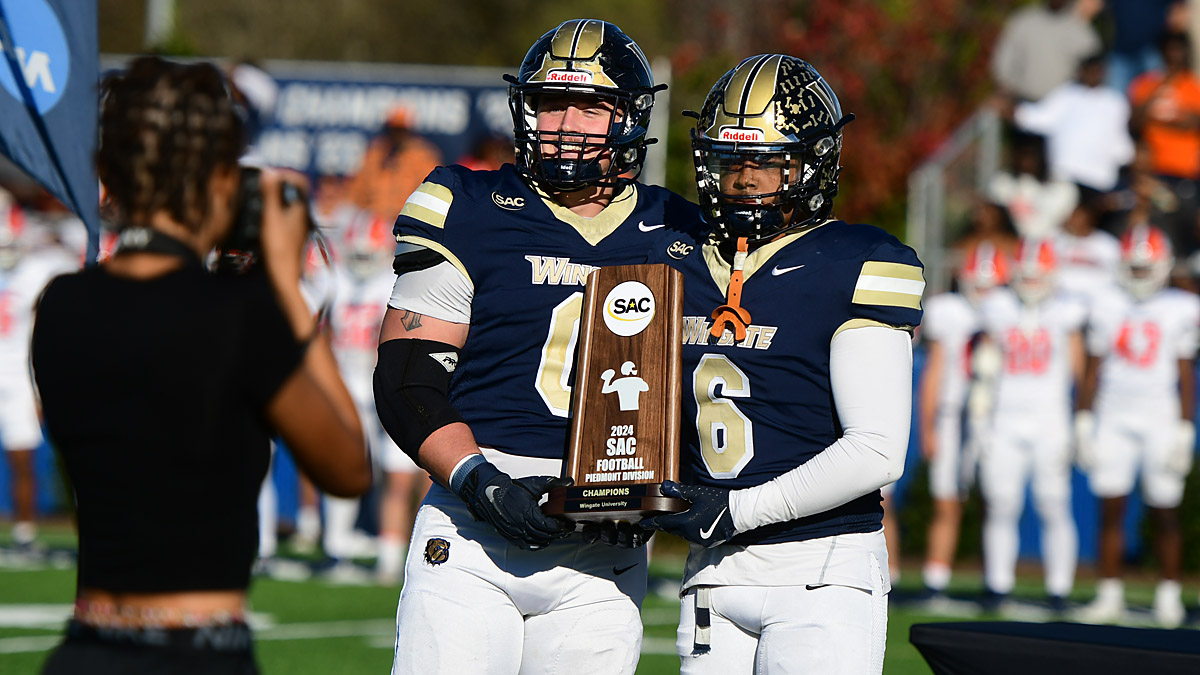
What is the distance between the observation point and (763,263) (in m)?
3.24

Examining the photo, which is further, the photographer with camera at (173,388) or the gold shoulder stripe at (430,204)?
the gold shoulder stripe at (430,204)

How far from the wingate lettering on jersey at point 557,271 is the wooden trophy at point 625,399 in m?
0.11

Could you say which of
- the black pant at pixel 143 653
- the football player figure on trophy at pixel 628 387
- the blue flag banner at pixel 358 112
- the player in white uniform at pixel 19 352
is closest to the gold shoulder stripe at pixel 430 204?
the football player figure on trophy at pixel 628 387

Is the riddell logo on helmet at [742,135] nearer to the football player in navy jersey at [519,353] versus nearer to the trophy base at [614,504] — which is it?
the football player in navy jersey at [519,353]

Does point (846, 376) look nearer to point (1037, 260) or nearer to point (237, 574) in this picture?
point (237, 574)

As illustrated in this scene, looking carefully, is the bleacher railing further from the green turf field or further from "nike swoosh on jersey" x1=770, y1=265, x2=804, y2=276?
"nike swoosh on jersey" x1=770, y1=265, x2=804, y2=276

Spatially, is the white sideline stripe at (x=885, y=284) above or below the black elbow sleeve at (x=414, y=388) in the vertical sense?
above

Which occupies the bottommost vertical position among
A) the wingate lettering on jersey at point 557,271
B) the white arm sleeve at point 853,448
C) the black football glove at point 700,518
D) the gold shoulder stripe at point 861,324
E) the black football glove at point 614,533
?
the black football glove at point 614,533

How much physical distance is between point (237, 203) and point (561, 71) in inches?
44.8

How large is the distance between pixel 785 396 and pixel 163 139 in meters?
1.42

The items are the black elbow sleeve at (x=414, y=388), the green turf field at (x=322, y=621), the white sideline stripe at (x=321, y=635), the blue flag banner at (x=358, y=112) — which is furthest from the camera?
the blue flag banner at (x=358, y=112)

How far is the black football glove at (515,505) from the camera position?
3.08 meters

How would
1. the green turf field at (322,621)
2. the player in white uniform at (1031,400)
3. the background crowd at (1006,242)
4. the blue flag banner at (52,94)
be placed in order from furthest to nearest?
the background crowd at (1006,242), the player in white uniform at (1031,400), the green turf field at (322,621), the blue flag banner at (52,94)

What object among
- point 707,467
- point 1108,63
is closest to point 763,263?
point 707,467
